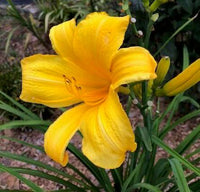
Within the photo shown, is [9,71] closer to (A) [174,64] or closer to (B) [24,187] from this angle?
(B) [24,187]

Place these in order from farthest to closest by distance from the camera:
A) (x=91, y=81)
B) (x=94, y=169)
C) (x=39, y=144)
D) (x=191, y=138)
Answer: (x=39, y=144) < (x=94, y=169) < (x=191, y=138) < (x=91, y=81)

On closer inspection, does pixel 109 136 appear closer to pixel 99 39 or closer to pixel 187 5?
pixel 99 39

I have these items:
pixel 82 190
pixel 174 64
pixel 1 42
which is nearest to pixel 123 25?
pixel 82 190

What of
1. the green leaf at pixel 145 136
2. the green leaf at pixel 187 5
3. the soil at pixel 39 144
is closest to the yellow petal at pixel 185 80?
the green leaf at pixel 145 136

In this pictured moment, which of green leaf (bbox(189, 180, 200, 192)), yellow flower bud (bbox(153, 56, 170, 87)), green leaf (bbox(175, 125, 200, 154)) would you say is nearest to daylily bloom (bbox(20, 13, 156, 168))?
yellow flower bud (bbox(153, 56, 170, 87))

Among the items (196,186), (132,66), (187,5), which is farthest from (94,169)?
(187,5)

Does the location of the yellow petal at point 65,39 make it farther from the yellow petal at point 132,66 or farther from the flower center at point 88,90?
the yellow petal at point 132,66

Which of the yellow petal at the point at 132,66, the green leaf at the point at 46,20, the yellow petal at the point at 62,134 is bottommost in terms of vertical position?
the green leaf at the point at 46,20
